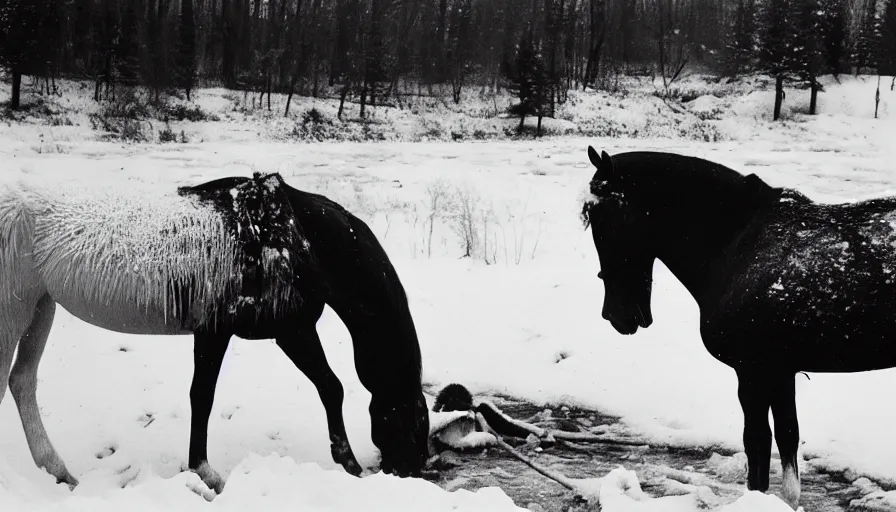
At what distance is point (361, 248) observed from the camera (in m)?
3.46

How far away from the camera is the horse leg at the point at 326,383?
3.73 m

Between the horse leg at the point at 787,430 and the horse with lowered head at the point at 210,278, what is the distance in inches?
64.4

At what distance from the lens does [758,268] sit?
304 cm

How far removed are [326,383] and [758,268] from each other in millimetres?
2231

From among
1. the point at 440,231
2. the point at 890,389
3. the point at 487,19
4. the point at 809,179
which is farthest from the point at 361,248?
the point at 487,19

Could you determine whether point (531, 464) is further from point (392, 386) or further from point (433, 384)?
point (433, 384)

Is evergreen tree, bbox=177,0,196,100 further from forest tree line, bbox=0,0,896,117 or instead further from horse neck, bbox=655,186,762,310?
horse neck, bbox=655,186,762,310

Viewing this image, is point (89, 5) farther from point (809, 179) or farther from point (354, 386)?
point (354, 386)

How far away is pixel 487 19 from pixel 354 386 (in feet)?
175

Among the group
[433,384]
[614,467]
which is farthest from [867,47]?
[614,467]

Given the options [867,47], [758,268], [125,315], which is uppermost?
[867,47]

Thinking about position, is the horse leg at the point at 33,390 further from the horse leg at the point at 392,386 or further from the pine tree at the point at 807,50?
the pine tree at the point at 807,50

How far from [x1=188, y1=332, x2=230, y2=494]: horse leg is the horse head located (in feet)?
6.21

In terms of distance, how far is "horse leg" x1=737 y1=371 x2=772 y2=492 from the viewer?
9.90 ft
